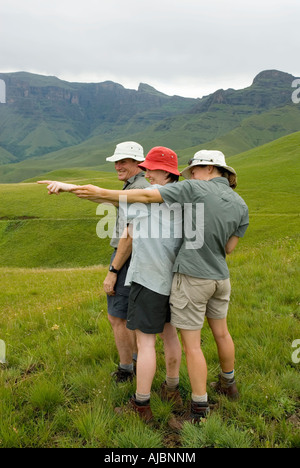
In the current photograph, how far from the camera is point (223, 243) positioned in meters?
4.17

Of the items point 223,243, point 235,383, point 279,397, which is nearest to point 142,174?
point 223,243

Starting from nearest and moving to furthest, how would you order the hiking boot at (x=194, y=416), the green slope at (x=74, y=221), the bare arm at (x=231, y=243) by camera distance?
the hiking boot at (x=194, y=416)
the bare arm at (x=231, y=243)
the green slope at (x=74, y=221)

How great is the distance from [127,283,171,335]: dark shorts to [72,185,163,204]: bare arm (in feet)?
3.54

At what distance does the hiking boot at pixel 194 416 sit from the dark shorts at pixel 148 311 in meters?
0.97

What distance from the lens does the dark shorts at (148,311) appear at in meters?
4.10

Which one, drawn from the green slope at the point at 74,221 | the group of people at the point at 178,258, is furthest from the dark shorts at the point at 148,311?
the green slope at the point at 74,221

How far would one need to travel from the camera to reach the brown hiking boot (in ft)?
14.0

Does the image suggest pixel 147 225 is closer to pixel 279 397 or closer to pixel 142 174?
pixel 142 174

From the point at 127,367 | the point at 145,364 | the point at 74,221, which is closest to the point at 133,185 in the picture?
the point at 145,364

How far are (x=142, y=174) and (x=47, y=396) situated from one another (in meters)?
3.25

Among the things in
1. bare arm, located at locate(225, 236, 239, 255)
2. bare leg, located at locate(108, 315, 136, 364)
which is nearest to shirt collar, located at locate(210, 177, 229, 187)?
bare arm, located at locate(225, 236, 239, 255)

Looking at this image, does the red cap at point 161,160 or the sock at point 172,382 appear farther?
the sock at point 172,382

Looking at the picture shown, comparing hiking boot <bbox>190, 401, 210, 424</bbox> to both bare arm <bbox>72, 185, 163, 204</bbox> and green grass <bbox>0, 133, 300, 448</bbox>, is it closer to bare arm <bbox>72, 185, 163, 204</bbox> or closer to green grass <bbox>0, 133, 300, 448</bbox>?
green grass <bbox>0, 133, 300, 448</bbox>

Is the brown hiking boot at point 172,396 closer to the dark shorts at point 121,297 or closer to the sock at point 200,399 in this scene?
the sock at point 200,399
